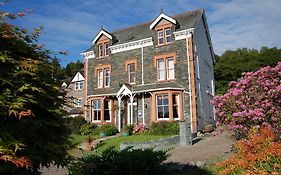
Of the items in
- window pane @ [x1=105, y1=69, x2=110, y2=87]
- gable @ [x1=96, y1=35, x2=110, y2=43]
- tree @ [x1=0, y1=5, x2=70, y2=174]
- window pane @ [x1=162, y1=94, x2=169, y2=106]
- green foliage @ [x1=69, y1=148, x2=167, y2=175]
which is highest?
gable @ [x1=96, y1=35, x2=110, y2=43]

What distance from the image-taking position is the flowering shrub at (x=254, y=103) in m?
10.1

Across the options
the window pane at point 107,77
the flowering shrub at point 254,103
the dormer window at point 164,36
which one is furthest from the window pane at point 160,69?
the flowering shrub at point 254,103

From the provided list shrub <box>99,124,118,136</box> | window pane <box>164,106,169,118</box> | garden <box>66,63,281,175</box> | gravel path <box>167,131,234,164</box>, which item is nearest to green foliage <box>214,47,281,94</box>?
window pane <box>164,106,169,118</box>

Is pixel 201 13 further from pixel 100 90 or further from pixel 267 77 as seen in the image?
pixel 267 77

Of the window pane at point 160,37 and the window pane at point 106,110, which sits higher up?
the window pane at point 160,37

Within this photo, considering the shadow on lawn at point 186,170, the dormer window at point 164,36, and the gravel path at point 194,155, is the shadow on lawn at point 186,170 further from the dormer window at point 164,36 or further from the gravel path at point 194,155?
the dormer window at point 164,36

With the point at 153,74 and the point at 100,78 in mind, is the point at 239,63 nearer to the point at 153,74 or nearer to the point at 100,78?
the point at 153,74

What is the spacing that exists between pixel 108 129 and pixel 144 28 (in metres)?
12.1

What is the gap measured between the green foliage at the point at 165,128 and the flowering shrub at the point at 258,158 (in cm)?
1453

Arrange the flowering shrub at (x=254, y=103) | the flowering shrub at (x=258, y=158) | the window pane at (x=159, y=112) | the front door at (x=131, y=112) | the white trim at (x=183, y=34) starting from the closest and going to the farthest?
the flowering shrub at (x=258, y=158)
the flowering shrub at (x=254, y=103)
the window pane at (x=159, y=112)
the white trim at (x=183, y=34)
the front door at (x=131, y=112)

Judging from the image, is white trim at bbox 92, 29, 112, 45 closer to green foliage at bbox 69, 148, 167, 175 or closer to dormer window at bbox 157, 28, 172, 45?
dormer window at bbox 157, 28, 172, 45

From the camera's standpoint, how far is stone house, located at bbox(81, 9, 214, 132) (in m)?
24.9

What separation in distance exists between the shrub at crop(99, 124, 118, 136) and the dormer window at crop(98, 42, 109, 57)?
27.2 feet

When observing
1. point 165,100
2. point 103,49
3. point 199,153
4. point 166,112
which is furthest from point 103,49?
point 199,153
